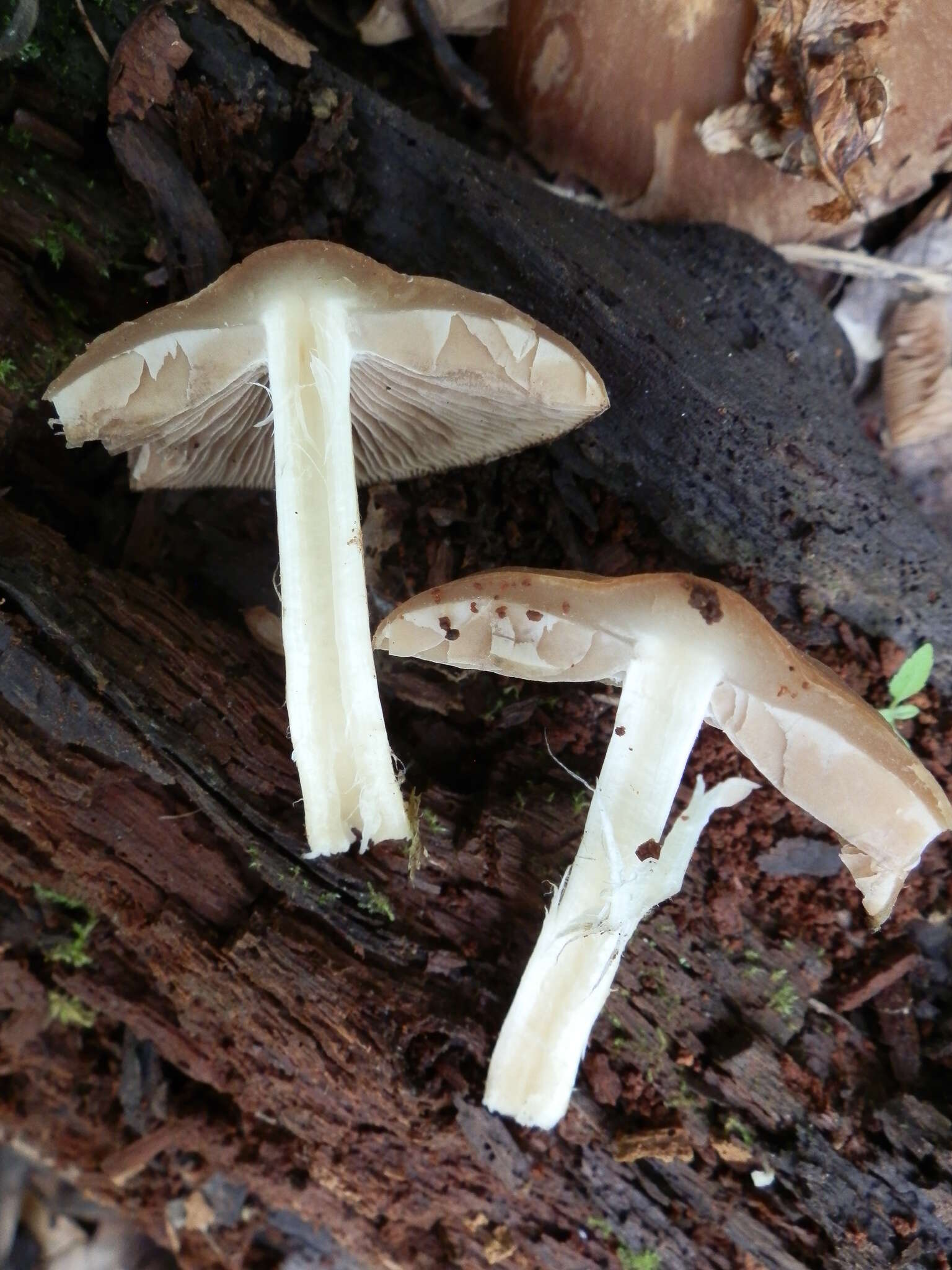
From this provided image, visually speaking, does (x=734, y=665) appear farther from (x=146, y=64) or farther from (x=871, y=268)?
(x=146, y=64)

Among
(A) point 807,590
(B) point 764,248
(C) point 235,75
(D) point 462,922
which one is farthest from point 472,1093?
(C) point 235,75

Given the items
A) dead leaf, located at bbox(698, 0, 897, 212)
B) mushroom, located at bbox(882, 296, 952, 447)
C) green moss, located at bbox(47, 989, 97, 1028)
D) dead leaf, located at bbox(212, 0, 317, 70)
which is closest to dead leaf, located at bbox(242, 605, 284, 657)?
green moss, located at bbox(47, 989, 97, 1028)

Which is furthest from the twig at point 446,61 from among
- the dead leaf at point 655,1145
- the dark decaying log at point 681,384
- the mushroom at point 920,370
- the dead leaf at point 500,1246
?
the dead leaf at point 500,1246

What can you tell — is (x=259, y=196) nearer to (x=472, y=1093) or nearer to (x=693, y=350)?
(x=693, y=350)

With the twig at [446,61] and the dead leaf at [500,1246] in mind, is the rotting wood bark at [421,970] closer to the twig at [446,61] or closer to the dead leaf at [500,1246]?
the dead leaf at [500,1246]

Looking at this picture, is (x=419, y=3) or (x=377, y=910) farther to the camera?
(x=419, y=3)

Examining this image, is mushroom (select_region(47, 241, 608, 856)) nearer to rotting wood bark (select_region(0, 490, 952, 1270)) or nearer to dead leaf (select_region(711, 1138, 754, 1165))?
rotting wood bark (select_region(0, 490, 952, 1270))
